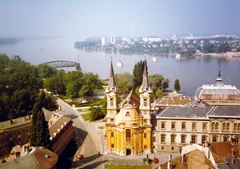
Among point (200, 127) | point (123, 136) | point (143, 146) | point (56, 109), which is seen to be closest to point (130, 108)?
point (123, 136)

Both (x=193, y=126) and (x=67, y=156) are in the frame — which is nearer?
(x=193, y=126)

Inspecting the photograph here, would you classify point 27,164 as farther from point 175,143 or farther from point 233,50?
point 233,50

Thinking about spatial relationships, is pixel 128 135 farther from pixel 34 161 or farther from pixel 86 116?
pixel 86 116

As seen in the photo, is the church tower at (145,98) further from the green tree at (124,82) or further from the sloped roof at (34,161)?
the green tree at (124,82)

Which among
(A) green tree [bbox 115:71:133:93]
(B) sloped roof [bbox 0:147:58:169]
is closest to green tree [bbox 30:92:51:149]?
(B) sloped roof [bbox 0:147:58:169]

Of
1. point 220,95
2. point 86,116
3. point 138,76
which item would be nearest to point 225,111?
point 220,95

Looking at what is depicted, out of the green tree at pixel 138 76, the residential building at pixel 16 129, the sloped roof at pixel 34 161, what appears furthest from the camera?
the green tree at pixel 138 76

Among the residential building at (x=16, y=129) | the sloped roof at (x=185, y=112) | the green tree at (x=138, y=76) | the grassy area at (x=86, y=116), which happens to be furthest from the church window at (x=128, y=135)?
the green tree at (x=138, y=76)

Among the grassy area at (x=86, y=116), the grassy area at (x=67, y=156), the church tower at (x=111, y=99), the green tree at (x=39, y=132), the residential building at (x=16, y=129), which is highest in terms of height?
the church tower at (x=111, y=99)

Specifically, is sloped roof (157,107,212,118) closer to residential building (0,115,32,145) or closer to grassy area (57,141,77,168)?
grassy area (57,141,77,168)
